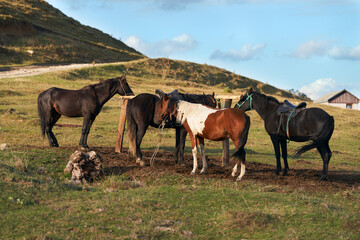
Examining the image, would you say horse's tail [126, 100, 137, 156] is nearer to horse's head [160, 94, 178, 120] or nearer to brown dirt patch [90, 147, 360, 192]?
brown dirt patch [90, 147, 360, 192]

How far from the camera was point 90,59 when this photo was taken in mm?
53594

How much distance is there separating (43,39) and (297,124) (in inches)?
1824

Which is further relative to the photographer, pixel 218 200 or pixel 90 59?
pixel 90 59

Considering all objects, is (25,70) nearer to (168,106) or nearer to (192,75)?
(192,75)

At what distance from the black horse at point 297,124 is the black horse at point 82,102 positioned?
4425mm

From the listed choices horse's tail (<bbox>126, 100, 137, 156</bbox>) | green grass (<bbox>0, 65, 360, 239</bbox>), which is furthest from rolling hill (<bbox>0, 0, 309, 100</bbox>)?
green grass (<bbox>0, 65, 360, 239</bbox>)

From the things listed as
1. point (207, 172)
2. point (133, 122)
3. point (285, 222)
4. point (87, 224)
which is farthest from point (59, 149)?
point (285, 222)

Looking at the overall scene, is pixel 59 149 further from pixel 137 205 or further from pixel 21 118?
pixel 21 118

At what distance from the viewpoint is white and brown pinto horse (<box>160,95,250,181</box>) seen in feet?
35.7

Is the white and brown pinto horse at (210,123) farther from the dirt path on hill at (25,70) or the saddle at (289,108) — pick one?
the dirt path on hill at (25,70)

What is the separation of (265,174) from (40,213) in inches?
290

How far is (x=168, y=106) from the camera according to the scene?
1221 centimetres

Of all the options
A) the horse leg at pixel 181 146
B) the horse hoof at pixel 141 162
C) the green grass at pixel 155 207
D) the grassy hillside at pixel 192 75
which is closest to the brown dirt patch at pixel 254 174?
the horse hoof at pixel 141 162

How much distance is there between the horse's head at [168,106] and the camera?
479 inches
